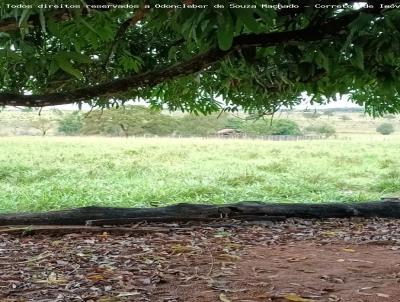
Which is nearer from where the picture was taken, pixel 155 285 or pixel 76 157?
pixel 155 285

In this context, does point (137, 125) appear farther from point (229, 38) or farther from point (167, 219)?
point (229, 38)

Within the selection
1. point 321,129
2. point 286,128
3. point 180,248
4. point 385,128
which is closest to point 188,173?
point 180,248

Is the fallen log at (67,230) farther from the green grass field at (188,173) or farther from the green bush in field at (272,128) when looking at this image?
the green bush in field at (272,128)

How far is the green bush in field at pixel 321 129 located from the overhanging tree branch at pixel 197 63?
23.4m

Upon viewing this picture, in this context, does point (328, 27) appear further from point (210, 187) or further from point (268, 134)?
point (268, 134)

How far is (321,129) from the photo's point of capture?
85.6 feet

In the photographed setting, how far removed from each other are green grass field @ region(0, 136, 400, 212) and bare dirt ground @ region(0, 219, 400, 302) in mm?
3238

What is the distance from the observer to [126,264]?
3377 mm

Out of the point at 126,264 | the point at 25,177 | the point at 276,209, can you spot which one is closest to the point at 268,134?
the point at 25,177

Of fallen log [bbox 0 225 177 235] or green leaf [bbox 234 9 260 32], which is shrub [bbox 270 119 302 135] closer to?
fallen log [bbox 0 225 177 235]

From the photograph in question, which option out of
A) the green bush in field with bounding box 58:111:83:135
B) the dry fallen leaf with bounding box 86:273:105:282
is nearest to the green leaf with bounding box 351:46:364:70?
the dry fallen leaf with bounding box 86:273:105:282

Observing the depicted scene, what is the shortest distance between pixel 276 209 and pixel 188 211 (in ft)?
2.73

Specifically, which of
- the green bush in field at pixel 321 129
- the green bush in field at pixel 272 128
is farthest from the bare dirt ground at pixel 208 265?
the green bush in field at pixel 321 129

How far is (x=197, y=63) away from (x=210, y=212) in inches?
133
